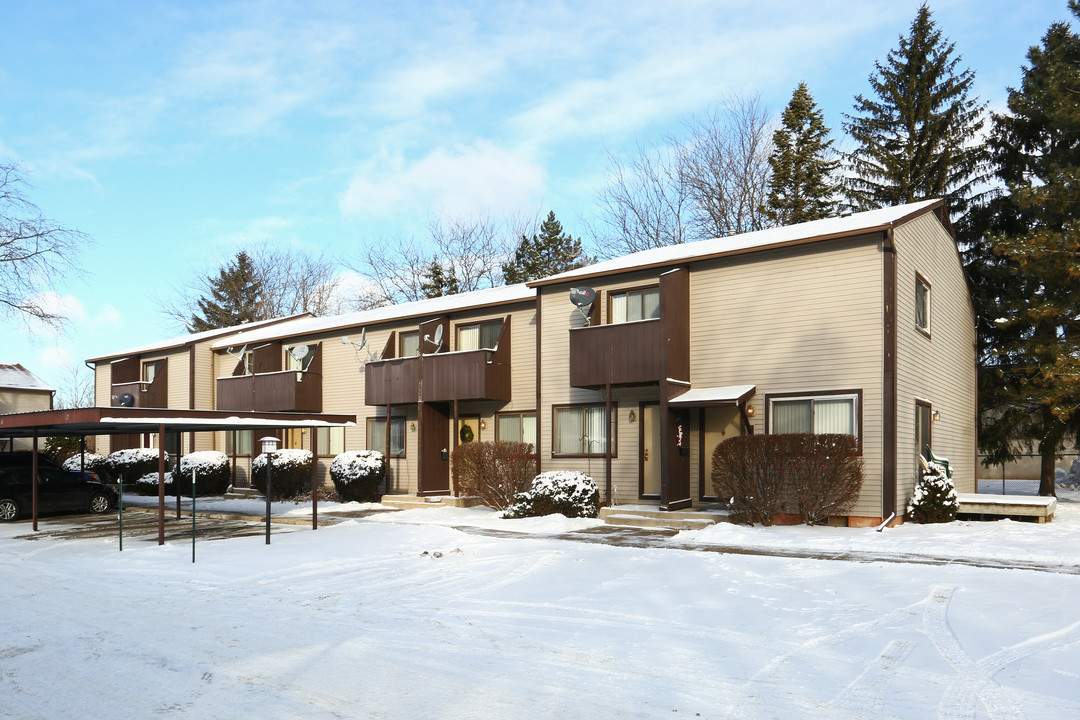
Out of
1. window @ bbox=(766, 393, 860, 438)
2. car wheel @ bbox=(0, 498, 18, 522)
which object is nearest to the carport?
car wheel @ bbox=(0, 498, 18, 522)

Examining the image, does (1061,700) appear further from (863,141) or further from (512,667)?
(863,141)

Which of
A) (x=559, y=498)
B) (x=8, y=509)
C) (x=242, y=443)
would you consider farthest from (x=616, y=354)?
(x=242, y=443)

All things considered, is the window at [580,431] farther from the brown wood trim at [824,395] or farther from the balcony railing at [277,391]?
the balcony railing at [277,391]

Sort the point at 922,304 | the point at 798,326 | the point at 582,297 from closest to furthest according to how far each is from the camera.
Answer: the point at 798,326 → the point at 922,304 → the point at 582,297

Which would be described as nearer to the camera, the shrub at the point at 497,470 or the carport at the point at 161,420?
the carport at the point at 161,420

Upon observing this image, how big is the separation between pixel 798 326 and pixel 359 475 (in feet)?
39.6

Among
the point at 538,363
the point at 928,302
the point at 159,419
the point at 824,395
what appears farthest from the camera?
the point at 538,363

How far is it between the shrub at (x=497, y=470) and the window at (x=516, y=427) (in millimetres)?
1971

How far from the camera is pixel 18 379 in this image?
37188 millimetres

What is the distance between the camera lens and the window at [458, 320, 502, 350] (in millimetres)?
22078

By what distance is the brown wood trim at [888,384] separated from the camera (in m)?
14.5

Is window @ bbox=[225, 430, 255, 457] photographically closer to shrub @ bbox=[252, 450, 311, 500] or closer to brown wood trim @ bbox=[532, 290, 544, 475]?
shrub @ bbox=[252, 450, 311, 500]

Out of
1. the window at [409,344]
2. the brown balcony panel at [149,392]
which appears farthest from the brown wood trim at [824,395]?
the brown balcony panel at [149,392]

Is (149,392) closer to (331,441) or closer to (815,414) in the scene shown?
(331,441)
